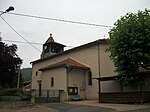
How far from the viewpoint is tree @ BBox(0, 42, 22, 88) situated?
37.1 m

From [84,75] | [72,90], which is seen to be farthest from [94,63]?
[72,90]

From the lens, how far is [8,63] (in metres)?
37.4

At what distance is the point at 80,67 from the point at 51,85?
536cm

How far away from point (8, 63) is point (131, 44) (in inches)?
830

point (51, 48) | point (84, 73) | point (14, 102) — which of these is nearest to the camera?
point (14, 102)

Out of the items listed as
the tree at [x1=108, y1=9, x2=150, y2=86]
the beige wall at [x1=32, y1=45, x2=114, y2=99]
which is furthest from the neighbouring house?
the tree at [x1=108, y1=9, x2=150, y2=86]

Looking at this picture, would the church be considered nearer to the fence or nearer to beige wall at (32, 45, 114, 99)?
beige wall at (32, 45, 114, 99)

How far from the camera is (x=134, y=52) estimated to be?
2325 centimetres

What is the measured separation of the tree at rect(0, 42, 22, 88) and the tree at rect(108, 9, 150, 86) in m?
18.8

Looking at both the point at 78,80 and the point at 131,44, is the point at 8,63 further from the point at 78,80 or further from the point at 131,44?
the point at 131,44

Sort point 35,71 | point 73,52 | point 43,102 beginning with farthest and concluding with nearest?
point 35,71 < point 73,52 < point 43,102

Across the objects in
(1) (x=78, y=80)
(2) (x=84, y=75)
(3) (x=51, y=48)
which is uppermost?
(3) (x=51, y=48)

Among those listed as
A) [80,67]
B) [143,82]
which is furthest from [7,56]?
[143,82]

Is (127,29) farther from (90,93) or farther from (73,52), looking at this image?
(73,52)
